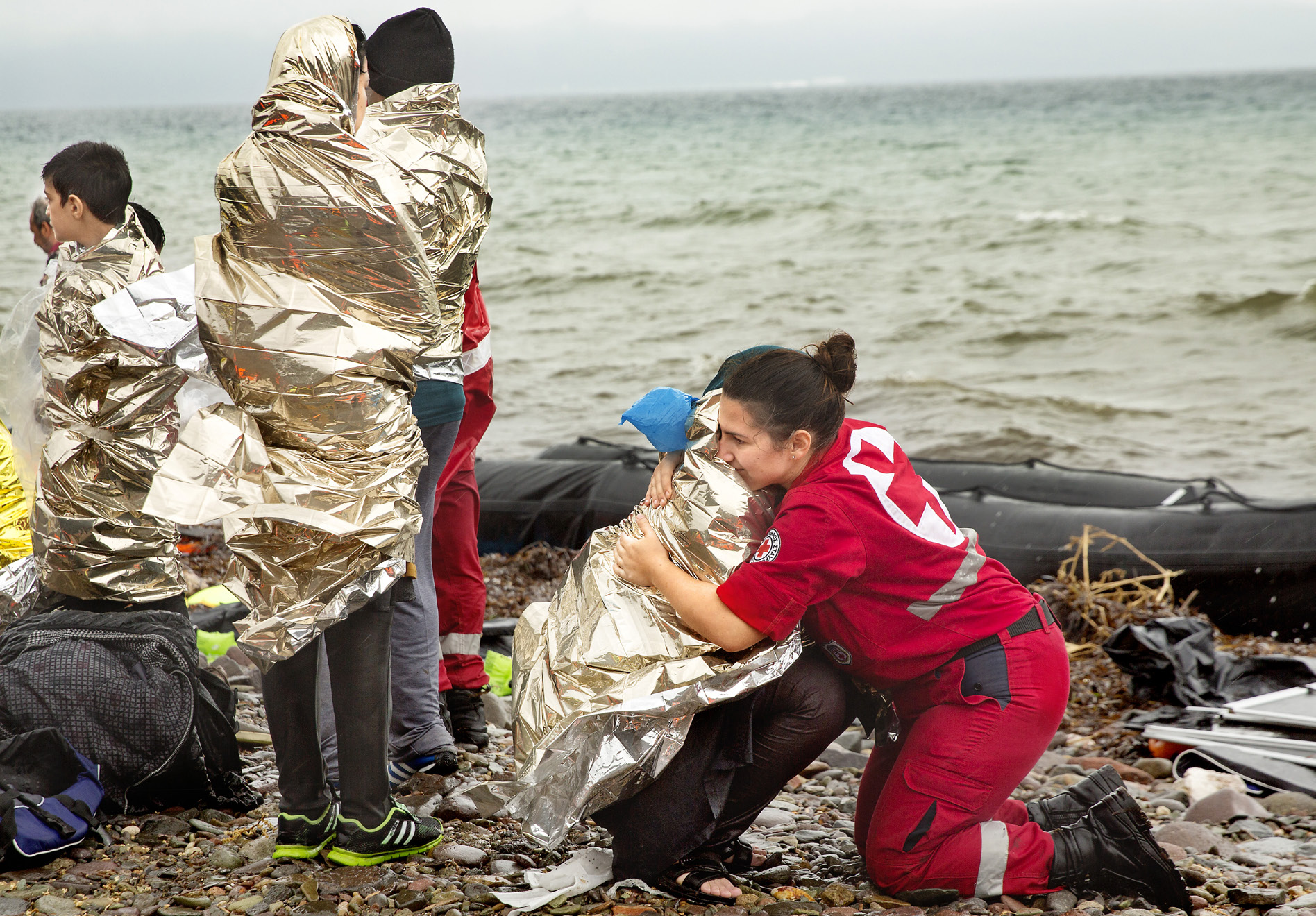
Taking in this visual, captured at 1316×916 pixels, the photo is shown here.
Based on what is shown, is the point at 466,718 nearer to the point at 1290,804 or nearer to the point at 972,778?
the point at 972,778

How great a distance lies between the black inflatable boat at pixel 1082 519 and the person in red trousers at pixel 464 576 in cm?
268

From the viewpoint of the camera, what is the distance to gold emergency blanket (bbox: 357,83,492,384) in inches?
112

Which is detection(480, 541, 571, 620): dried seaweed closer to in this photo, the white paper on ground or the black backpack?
the black backpack

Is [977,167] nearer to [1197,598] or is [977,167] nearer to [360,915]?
[1197,598]

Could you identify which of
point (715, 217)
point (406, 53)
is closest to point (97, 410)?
point (406, 53)

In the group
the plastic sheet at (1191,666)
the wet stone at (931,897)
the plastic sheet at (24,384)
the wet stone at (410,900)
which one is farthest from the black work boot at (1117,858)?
the plastic sheet at (24,384)

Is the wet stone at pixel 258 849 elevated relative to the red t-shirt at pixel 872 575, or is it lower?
lower

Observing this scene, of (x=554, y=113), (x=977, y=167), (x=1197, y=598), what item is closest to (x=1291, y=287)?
(x=1197, y=598)

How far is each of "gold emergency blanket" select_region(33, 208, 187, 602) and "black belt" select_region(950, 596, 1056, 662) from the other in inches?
90.5

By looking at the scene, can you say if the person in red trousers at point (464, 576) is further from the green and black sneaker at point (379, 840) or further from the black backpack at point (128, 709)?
the green and black sneaker at point (379, 840)

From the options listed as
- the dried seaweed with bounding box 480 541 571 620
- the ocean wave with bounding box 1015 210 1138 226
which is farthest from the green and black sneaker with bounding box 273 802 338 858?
the ocean wave with bounding box 1015 210 1138 226

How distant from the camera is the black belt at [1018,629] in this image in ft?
8.27

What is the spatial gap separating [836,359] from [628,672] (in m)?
0.84

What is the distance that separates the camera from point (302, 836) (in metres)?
2.51
